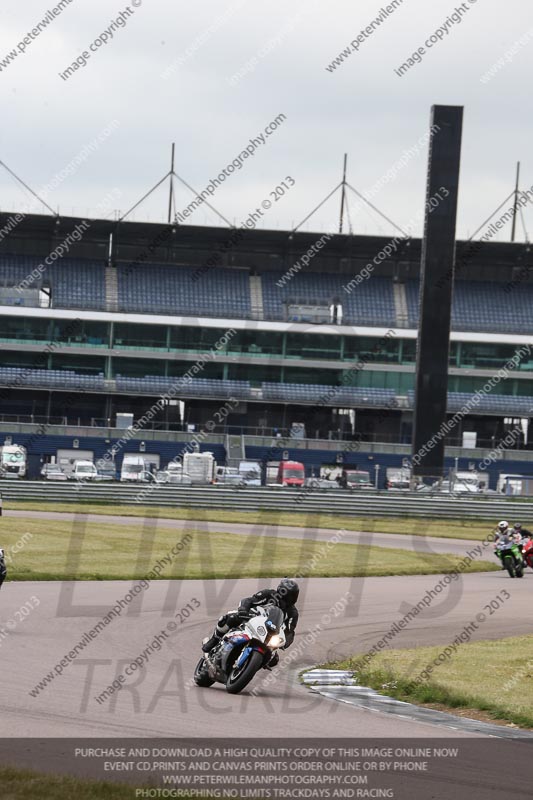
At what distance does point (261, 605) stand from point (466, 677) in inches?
120

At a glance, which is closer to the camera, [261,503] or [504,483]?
[261,503]

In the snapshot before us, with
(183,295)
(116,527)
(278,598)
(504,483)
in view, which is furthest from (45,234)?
(278,598)

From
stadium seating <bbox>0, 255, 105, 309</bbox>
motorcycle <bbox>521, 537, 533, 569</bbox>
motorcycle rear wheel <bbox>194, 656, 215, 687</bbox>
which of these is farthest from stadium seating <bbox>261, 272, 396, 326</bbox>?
motorcycle rear wheel <bbox>194, 656, 215, 687</bbox>

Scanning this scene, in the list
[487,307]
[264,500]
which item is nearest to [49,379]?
[487,307]

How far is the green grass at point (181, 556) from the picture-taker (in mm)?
25250

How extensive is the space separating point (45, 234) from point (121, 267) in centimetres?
546

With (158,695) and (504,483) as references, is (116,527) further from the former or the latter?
(504,483)

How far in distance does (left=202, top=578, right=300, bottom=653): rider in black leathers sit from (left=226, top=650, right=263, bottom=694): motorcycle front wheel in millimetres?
488

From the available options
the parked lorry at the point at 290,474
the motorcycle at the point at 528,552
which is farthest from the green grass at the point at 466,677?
the parked lorry at the point at 290,474

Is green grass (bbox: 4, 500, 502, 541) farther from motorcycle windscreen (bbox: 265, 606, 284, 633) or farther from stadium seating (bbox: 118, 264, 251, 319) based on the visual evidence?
stadium seating (bbox: 118, 264, 251, 319)

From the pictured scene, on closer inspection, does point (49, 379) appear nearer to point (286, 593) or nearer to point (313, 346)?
point (313, 346)

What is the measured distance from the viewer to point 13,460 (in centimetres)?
6228

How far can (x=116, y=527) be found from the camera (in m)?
36.2

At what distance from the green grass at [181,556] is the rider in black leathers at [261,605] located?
11191mm
